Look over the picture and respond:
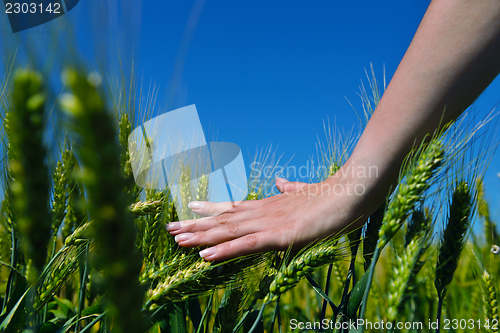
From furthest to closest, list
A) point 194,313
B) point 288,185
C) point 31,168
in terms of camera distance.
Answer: point 288,185 < point 194,313 < point 31,168

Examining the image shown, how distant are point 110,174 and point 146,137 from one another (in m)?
0.80

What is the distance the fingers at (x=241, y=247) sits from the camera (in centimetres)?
85

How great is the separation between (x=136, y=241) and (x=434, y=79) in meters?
0.90

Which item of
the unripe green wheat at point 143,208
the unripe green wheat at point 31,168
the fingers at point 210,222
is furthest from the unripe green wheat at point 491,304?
the unripe green wheat at point 31,168

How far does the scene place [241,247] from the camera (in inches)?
36.3

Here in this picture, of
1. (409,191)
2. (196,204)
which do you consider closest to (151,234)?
(196,204)

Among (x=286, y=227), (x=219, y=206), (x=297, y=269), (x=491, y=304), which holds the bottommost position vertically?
(x=491, y=304)

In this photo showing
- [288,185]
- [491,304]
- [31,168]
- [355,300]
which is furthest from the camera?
[288,185]

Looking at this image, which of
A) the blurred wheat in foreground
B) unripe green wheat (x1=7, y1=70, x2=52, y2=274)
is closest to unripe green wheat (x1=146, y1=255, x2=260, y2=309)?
the blurred wheat in foreground

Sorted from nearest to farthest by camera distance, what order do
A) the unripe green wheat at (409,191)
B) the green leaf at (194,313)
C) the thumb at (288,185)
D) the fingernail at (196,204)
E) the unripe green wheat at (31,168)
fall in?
the unripe green wheat at (31,168) → the unripe green wheat at (409,191) → the green leaf at (194,313) → the fingernail at (196,204) → the thumb at (288,185)

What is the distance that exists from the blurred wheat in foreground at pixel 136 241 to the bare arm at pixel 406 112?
6 cm

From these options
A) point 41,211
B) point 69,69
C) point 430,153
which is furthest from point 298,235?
point 69,69

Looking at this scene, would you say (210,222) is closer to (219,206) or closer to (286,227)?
(219,206)

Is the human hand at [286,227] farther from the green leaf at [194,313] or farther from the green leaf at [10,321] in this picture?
the green leaf at [10,321]
